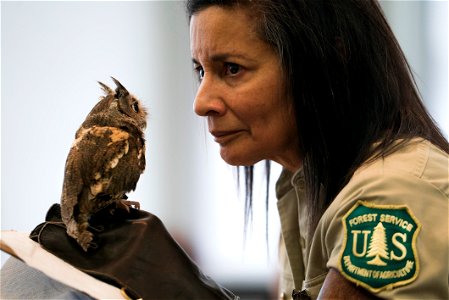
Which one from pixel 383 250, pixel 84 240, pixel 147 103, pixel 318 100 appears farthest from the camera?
pixel 147 103

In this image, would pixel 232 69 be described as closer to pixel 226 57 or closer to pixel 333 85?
pixel 226 57

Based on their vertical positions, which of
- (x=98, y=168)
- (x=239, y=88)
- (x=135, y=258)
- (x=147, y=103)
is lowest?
(x=147, y=103)

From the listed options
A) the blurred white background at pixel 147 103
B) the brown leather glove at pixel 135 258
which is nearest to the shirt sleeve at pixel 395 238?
the brown leather glove at pixel 135 258

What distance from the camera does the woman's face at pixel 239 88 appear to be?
3.76ft

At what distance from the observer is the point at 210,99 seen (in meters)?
1.18

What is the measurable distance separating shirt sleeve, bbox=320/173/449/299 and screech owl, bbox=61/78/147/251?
1.25ft

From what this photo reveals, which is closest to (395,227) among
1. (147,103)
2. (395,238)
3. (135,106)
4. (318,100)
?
(395,238)

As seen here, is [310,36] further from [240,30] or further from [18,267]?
[18,267]

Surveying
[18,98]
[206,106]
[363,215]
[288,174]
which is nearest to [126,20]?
[18,98]

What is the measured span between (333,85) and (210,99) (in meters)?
0.23

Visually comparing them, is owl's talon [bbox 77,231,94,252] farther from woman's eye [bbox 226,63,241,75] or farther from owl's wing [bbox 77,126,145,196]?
woman's eye [bbox 226,63,241,75]

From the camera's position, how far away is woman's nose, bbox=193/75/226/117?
46.4 inches

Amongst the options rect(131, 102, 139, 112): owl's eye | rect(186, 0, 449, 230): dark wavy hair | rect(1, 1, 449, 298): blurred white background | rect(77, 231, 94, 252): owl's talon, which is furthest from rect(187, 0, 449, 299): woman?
rect(1, 1, 449, 298): blurred white background

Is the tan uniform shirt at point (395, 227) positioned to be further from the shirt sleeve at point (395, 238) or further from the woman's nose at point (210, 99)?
the woman's nose at point (210, 99)
